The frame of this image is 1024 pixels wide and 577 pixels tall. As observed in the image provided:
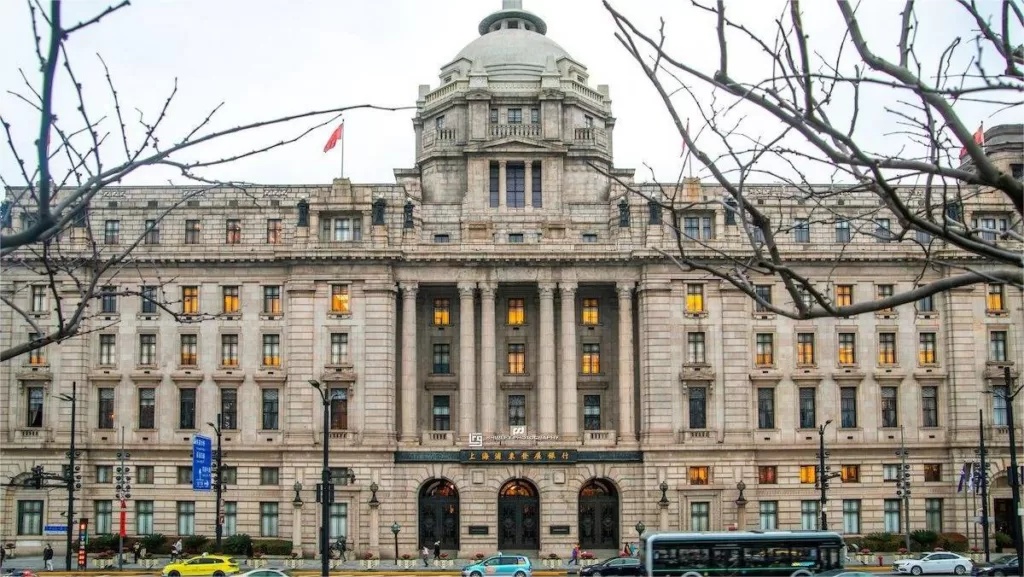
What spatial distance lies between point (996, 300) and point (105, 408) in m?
55.4

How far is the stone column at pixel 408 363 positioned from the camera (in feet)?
240

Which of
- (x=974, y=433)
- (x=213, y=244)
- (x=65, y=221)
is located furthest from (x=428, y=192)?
(x=65, y=221)

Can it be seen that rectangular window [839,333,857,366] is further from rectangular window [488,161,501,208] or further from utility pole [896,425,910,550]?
rectangular window [488,161,501,208]

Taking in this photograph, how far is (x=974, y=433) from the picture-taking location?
238ft

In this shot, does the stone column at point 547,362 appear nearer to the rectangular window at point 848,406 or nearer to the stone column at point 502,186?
the stone column at point 502,186

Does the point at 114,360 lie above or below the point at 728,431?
above

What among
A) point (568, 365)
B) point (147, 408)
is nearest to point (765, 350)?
point (568, 365)

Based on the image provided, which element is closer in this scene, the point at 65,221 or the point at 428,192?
the point at 65,221

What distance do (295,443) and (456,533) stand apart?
36.4 ft

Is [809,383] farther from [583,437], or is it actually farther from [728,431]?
[583,437]

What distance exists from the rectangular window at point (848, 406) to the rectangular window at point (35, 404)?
4869 cm

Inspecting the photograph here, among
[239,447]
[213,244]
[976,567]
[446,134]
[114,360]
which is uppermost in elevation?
[446,134]

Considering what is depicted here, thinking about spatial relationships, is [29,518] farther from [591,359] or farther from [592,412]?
[591,359]

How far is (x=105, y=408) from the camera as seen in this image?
241ft
